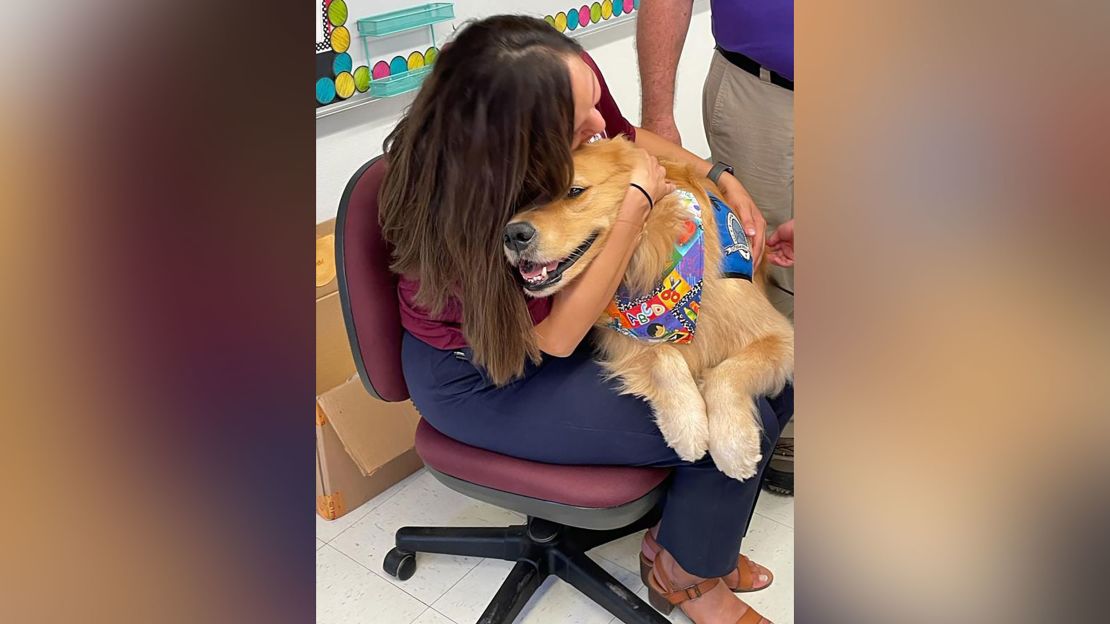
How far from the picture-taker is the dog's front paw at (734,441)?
147 cm

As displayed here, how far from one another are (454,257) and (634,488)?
550mm

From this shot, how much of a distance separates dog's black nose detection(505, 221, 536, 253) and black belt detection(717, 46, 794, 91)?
900mm

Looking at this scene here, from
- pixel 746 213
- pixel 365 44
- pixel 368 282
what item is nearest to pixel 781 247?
pixel 746 213

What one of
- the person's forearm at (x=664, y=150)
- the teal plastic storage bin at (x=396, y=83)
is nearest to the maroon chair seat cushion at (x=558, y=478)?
the person's forearm at (x=664, y=150)

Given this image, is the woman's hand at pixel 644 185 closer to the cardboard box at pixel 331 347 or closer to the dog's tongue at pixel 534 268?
the dog's tongue at pixel 534 268

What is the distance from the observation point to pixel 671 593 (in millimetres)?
1878

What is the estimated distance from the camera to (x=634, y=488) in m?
1.53

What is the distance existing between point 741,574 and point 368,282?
1.15 metres

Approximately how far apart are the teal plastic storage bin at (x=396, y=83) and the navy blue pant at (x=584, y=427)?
1.19m

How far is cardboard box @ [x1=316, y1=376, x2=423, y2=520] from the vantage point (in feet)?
7.27

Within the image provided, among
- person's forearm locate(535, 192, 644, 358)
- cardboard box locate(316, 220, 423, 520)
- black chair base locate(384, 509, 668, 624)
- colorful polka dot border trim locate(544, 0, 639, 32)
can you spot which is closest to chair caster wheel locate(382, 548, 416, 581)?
black chair base locate(384, 509, 668, 624)
